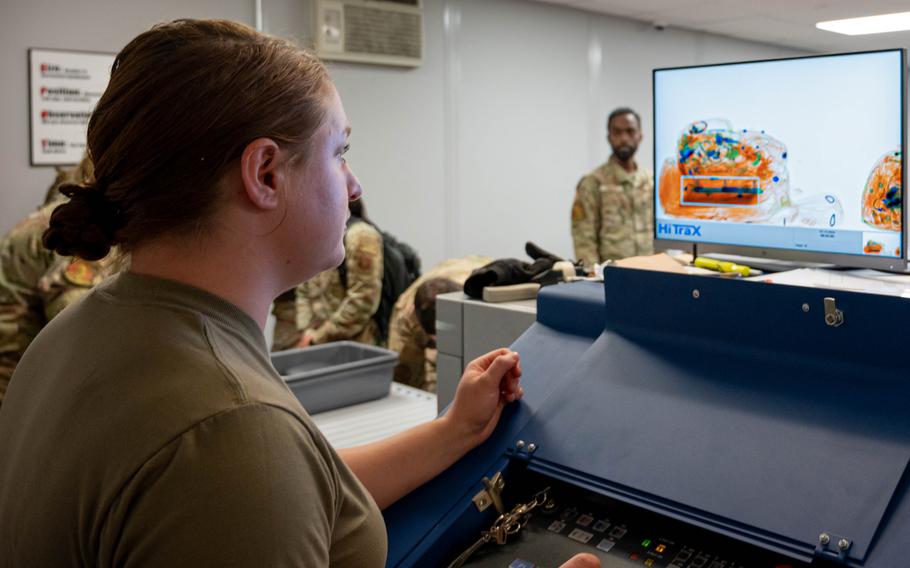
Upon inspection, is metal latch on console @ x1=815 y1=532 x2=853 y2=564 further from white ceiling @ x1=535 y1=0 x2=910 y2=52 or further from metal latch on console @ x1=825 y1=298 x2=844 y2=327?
white ceiling @ x1=535 y1=0 x2=910 y2=52

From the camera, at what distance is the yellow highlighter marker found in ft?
4.03

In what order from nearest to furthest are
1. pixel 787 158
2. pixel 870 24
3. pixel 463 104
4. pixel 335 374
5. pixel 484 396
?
pixel 484 396 → pixel 787 158 → pixel 335 374 → pixel 463 104 → pixel 870 24

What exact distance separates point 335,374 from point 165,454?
1207mm

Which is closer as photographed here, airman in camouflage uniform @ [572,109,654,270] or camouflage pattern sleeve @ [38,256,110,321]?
camouflage pattern sleeve @ [38,256,110,321]

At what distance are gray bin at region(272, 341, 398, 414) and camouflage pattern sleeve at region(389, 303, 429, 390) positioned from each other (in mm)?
851

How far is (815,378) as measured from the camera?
896 mm

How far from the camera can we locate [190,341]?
2.21 feet

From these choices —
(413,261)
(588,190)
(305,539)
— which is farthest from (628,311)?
(588,190)


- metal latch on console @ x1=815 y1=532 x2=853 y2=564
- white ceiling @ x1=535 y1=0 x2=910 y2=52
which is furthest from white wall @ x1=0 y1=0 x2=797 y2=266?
metal latch on console @ x1=815 y1=532 x2=853 y2=564

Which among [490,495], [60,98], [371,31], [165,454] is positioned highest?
[371,31]

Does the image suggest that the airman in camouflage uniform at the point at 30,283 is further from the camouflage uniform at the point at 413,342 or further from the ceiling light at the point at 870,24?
the ceiling light at the point at 870,24

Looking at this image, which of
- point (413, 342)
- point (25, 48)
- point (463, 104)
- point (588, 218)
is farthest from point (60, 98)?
point (588, 218)

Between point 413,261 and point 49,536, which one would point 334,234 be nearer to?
point 49,536

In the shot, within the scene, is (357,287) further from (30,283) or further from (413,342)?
(30,283)
